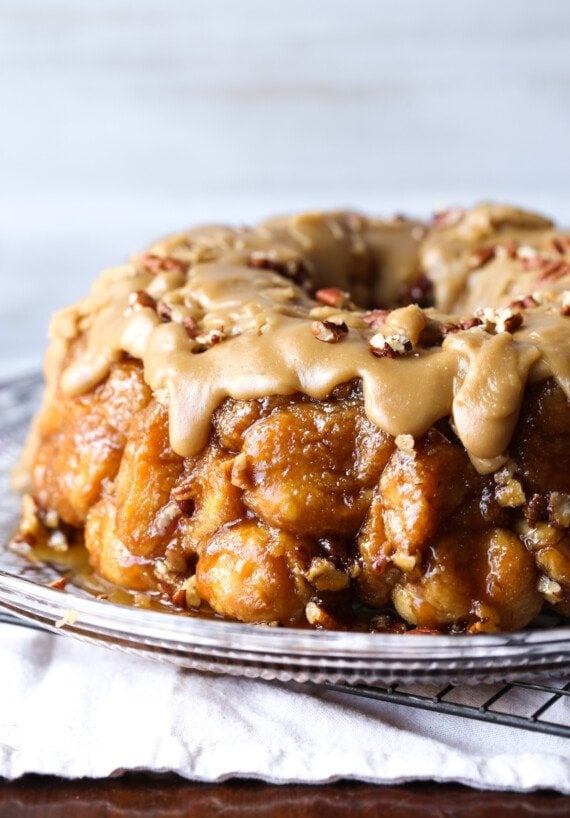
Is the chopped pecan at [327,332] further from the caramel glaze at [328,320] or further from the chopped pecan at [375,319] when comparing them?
the chopped pecan at [375,319]

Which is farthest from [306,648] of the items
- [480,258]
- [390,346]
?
[480,258]

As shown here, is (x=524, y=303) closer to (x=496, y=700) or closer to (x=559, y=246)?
(x=559, y=246)

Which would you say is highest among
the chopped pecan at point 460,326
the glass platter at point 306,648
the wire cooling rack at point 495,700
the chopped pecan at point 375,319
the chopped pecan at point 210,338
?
the chopped pecan at point 460,326

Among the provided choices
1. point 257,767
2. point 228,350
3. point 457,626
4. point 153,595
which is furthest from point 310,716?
point 228,350

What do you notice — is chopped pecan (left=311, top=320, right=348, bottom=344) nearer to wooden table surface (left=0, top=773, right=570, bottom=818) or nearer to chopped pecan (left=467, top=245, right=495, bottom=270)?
wooden table surface (left=0, top=773, right=570, bottom=818)

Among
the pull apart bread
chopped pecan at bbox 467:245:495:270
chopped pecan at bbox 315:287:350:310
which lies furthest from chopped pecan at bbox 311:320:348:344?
chopped pecan at bbox 467:245:495:270

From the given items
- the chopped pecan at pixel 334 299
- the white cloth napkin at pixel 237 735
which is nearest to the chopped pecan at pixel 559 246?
the chopped pecan at pixel 334 299

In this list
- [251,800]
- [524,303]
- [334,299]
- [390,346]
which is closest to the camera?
[251,800]
